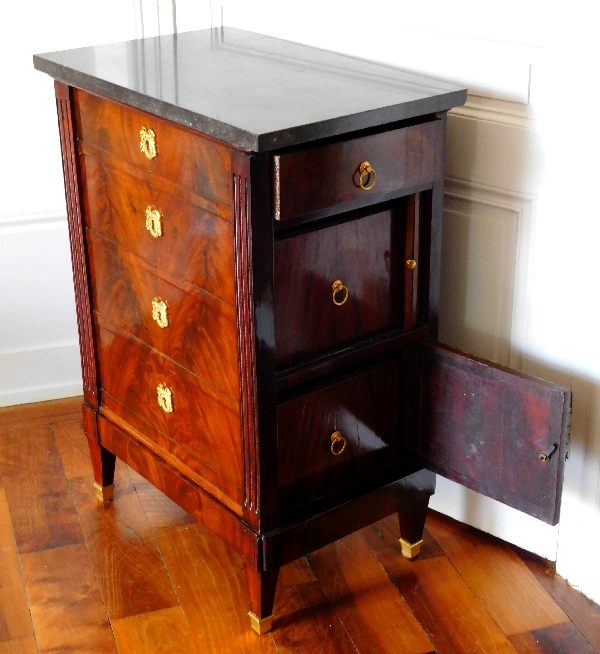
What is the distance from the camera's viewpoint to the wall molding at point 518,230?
5.96 ft

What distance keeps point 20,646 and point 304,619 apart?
1.71 feet

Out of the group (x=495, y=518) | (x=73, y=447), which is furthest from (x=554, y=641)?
(x=73, y=447)

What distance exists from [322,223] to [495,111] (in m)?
0.43

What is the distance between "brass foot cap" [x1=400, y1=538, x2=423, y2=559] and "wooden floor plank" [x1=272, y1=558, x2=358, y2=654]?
20 cm

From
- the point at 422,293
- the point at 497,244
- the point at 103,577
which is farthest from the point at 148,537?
the point at 497,244

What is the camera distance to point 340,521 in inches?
72.0

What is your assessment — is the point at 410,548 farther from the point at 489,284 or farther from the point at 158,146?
the point at 158,146

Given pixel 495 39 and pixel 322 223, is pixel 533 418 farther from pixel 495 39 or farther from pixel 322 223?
pixel 495 39

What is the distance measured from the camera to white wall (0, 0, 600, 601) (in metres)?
1.70

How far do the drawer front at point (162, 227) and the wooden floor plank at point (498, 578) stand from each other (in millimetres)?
788

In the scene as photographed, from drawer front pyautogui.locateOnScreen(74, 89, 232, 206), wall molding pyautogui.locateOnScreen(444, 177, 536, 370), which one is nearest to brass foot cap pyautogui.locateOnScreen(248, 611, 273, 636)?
wall molding pyautogui.locateOnScreen(444, 177, 536, 370)

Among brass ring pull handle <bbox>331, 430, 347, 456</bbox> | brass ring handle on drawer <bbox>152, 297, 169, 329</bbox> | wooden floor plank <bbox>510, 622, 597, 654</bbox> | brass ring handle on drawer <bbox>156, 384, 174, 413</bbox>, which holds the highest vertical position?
brass ring handle on drawer <bbox>152, 297, 169, 329</bbox>

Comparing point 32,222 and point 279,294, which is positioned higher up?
point 279,294

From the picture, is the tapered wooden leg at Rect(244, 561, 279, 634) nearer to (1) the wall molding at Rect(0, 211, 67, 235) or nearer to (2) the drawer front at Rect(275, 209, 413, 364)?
(2) the drawer front at Rect(275, 209, 413, 364)
